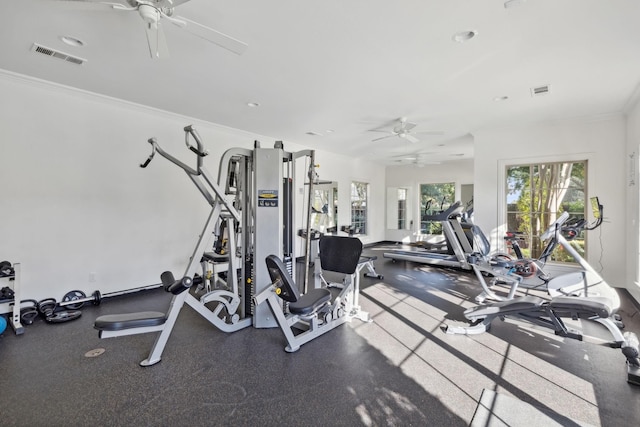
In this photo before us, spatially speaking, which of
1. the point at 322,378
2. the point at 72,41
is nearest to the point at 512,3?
the point at 322,378

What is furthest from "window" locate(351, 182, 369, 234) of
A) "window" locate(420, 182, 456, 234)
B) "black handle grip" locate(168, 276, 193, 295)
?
"black handle grip" locate(168, 276, 193, 295)

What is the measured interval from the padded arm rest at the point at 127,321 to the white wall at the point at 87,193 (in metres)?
2.08

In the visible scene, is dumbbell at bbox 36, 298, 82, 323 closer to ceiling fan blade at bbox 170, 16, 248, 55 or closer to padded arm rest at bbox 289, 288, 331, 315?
padded arm rest at bbox 289, 288, 331, 315

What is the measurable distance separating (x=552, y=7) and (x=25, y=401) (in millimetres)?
4680

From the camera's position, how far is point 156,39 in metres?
2.23

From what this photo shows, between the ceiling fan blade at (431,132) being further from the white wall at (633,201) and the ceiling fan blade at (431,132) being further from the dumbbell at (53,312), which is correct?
the dumbbell at (53,312)

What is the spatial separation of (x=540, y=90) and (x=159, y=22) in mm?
4391

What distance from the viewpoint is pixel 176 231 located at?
16.0 ft

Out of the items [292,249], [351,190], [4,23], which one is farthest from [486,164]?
[4,23]

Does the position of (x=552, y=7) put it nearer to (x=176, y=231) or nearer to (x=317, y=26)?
(x=317, y=26)

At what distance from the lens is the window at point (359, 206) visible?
895cm

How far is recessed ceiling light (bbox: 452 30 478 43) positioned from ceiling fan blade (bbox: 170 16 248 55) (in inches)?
72.2

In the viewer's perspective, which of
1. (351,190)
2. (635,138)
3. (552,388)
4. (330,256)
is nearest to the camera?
(552,388)

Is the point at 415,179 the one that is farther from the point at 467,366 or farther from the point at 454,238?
the point at 467,366
